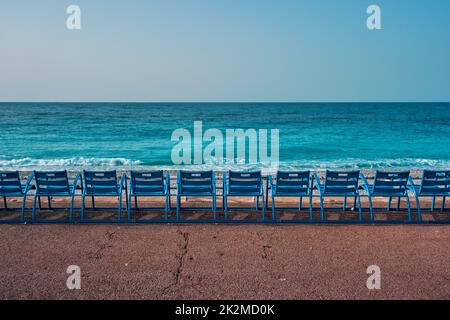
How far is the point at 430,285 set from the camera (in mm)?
4539

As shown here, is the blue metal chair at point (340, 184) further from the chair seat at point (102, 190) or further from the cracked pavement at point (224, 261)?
the chair seat at point (102, 190)

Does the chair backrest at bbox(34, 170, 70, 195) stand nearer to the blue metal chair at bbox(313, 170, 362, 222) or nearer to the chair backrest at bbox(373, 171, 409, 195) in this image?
the blue metal chair at bbox(313, 170, 362, 222)

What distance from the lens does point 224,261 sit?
524cm

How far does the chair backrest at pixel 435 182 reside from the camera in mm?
7145

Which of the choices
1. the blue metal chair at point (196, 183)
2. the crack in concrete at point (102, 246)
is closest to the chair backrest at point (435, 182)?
the blue metal chair at point (196, 183)

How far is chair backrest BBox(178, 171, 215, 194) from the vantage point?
7.14 metres

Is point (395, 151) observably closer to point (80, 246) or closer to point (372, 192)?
point (372, 192)

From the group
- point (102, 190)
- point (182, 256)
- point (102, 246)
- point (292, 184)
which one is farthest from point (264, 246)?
point (102, 190)

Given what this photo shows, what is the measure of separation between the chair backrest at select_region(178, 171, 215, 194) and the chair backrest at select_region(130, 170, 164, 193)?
1.34ft

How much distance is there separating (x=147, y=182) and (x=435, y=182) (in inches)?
221

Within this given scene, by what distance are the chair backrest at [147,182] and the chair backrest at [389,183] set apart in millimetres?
4202

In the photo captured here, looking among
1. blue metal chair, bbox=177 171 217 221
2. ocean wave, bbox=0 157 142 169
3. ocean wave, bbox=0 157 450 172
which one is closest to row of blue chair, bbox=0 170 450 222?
blue metal chair, bbox=177 171 217 221

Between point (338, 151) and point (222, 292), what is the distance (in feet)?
77.6
